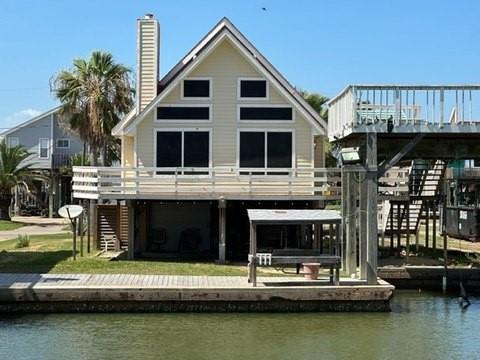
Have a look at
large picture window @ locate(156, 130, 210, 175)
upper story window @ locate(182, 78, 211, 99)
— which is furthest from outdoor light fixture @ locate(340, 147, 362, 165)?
upper story window @ locate(182, 78, 211, 99)

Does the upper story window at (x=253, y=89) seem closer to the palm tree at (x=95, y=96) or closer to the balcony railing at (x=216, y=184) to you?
the balcony railing at (x=216, y=184)

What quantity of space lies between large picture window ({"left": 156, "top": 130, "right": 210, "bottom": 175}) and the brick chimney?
162 cm

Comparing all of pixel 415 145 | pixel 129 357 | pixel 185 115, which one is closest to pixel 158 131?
pixel 185 115

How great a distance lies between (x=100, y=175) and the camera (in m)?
24.3

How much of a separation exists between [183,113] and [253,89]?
8.33 feet

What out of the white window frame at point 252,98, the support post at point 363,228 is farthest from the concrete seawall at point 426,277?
the white window frame at point 252,98

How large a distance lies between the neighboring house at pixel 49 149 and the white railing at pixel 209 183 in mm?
28493

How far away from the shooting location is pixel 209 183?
24359 millimetres

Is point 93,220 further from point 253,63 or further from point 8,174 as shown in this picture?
point 8,174

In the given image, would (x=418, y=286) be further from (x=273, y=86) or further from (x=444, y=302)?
(x=273, y=86)

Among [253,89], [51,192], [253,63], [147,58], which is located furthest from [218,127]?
[51,192]

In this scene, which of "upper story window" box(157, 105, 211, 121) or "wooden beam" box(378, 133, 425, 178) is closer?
"wooden beam" box(378, 133, 425, 178)

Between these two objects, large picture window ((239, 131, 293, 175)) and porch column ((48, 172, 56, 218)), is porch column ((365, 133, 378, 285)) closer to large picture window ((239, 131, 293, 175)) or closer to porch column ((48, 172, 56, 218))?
large picture window ((239, 131, 293, 175))

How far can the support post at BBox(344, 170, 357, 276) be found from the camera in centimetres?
2091
